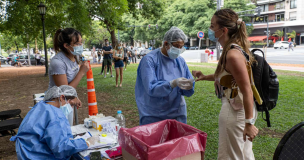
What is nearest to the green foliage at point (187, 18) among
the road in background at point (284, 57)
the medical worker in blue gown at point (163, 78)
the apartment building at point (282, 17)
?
the apartment building at point (282, 17)

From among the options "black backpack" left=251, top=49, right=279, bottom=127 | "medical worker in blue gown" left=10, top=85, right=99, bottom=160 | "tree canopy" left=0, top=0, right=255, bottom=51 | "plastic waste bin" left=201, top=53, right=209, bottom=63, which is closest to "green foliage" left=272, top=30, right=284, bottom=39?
"plastic waste bin" left=201, top=53, right=209, bottom=63

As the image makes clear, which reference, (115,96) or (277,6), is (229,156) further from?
(277,6)

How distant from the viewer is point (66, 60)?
2.89 metres

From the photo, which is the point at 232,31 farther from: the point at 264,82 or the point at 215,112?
the point at 215,112

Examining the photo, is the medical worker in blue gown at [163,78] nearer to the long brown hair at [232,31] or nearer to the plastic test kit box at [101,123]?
the plastic test kit box at [101,123]

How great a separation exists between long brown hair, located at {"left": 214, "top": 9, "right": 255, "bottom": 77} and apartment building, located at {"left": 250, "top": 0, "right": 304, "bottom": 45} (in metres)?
49.5

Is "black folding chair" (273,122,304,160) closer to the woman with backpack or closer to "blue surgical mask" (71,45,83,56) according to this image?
the woman with backpack

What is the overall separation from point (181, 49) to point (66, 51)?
1.43 metres

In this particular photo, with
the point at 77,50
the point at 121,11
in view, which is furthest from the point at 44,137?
the point at 121,11

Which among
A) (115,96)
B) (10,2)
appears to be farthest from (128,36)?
(115,96)

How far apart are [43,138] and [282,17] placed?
58713 mm

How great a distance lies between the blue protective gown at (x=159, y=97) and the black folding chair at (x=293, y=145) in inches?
41.2

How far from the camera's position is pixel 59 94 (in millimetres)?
2164

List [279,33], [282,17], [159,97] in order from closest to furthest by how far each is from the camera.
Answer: [159,97]
[279,33]
[282,17]
